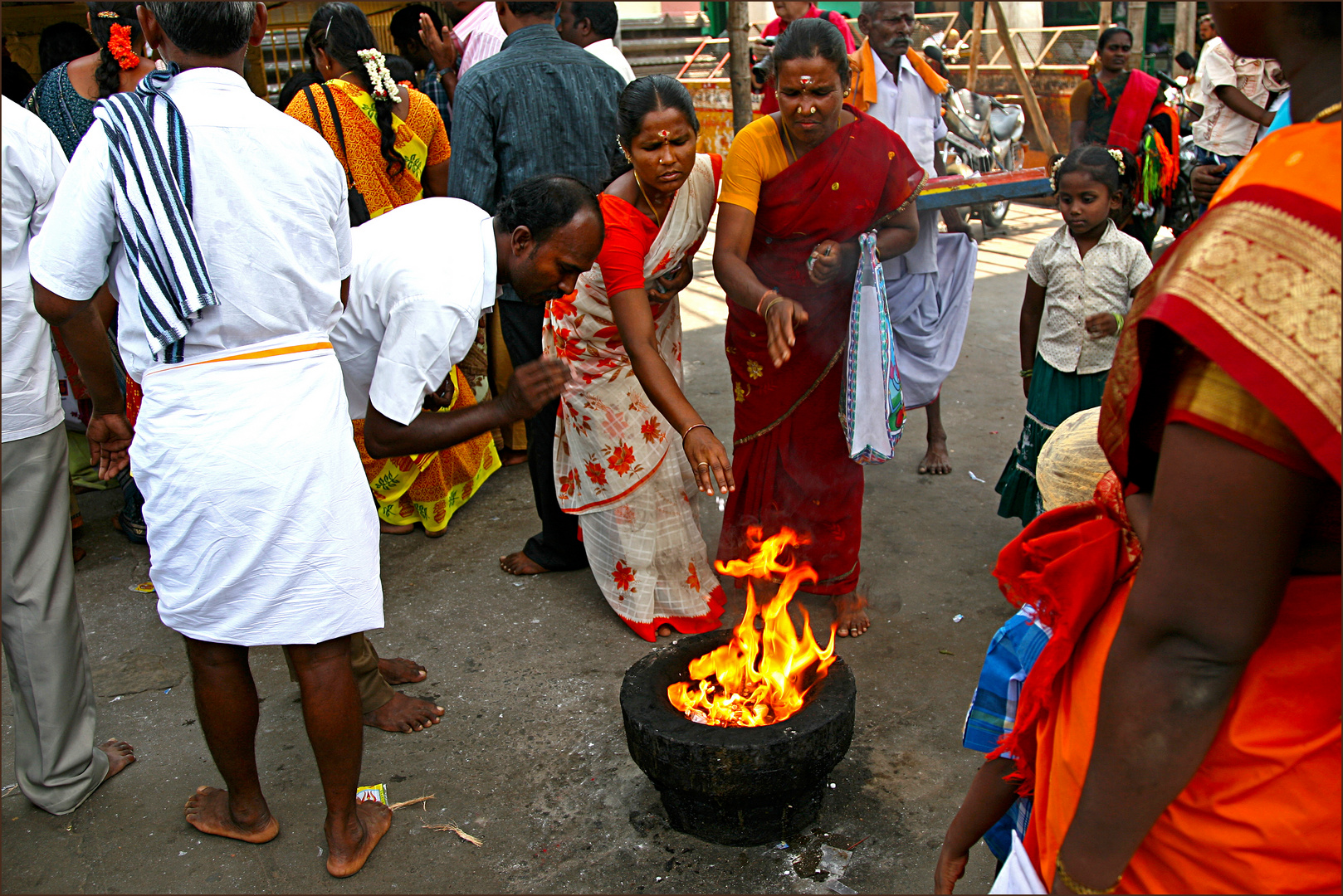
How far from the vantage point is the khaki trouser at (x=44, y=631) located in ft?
8.77

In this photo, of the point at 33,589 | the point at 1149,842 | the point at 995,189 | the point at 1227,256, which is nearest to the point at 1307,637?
the point at 1149,842

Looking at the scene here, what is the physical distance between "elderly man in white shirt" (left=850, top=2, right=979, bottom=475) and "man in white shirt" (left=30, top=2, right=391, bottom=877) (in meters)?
3.07

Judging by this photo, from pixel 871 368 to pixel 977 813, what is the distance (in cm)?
196

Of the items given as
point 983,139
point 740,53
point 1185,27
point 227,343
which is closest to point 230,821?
point 227,343

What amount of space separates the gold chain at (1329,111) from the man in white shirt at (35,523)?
2.81 metres

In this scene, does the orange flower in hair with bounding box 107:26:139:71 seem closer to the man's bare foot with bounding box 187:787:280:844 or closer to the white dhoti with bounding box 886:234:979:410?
the man's bare foot with bounding box 187:787:280:844

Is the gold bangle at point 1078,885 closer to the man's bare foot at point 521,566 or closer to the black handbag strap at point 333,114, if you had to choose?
the man's bare foot at point 521,566

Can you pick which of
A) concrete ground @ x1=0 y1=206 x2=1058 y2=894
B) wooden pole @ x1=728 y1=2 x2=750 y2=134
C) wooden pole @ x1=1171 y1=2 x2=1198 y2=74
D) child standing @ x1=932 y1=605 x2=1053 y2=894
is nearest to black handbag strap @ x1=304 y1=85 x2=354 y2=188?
concrete ground @ x1=0 y1=206 x2=1058 y2=894

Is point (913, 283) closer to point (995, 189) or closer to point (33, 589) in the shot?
point (995, 189)

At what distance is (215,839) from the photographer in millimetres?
2756

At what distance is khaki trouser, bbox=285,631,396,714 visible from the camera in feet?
10.5

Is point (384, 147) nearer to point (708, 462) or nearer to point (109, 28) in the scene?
point (109, 28)

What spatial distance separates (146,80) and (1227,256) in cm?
217

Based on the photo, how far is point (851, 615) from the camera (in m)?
3.77
